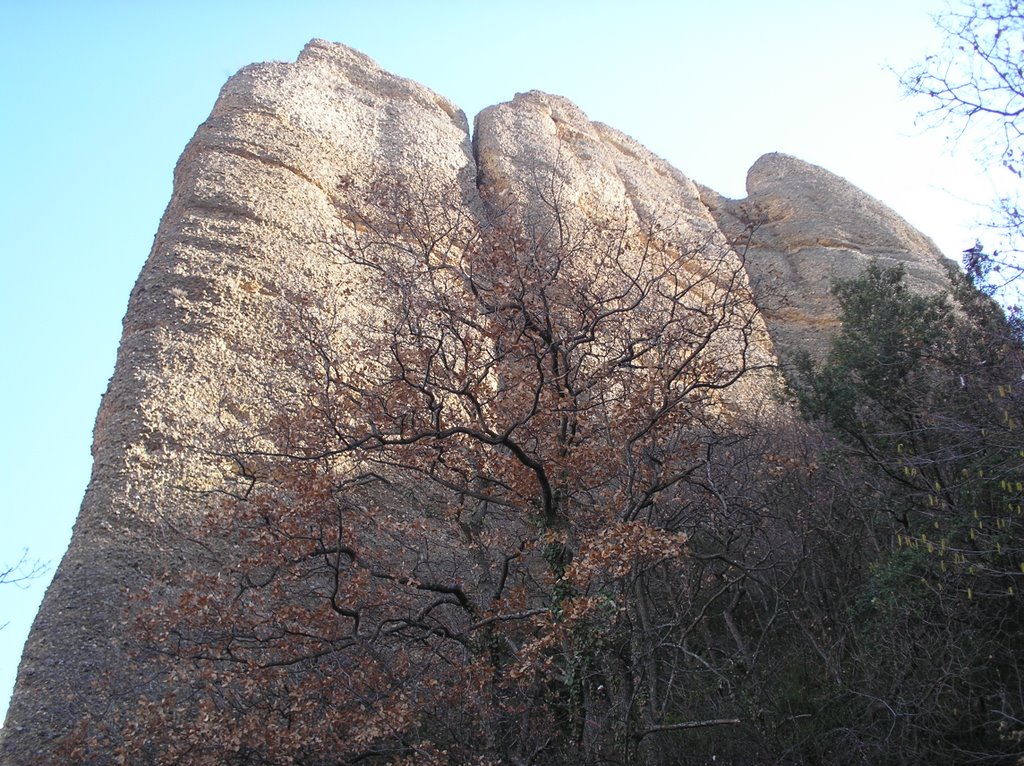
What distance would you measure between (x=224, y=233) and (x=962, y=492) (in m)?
12.4

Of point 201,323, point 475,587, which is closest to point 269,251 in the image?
point 201,323

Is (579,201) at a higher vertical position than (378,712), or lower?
higher

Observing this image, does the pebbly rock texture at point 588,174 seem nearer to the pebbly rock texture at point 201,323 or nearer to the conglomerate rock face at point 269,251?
the conglomerate rock face at point 269,251

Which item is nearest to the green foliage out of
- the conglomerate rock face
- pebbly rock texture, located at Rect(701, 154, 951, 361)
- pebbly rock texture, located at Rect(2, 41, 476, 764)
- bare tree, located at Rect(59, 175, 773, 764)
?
bare tree, located at Rect(59, 175, 773, 764)

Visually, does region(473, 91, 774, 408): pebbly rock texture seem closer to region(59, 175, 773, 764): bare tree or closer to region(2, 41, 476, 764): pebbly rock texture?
region(2, 41, 476, 764): pebbly rock texture

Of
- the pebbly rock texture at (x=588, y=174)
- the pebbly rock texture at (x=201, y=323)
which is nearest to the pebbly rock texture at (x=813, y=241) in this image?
the pebbly rock texture at (x=588, y=174)

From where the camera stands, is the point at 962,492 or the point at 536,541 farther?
the point at 962,492

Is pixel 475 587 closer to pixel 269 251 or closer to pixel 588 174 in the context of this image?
pixel 269 251

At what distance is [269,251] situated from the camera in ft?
55.5

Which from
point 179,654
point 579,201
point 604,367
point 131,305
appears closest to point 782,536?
point 604,367

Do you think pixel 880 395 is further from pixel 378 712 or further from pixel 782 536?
pixel 378 712

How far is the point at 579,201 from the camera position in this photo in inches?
969

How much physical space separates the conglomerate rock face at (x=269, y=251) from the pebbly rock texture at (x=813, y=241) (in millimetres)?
74

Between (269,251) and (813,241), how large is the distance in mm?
17876
